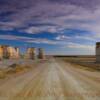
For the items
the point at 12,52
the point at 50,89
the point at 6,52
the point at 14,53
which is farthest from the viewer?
the point at 14,53

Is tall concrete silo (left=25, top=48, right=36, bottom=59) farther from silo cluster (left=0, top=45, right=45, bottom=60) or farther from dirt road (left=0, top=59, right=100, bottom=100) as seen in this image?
dirt road (left=0, top=59, right=100, bottom=100)

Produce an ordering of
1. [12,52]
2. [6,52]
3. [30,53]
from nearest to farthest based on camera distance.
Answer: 1. [6,52]
2. [12,52]
3. [30,53]

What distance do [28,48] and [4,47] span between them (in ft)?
64.1

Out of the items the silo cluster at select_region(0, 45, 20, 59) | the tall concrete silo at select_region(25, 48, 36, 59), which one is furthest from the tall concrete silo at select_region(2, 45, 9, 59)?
the tall concrete silo at select_region(25, 48, 36, 59)

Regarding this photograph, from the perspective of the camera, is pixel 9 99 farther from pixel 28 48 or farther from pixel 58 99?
pixel 28 48

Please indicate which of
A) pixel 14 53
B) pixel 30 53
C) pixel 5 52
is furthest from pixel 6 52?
pixel 30 53

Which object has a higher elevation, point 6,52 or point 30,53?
point 6,52

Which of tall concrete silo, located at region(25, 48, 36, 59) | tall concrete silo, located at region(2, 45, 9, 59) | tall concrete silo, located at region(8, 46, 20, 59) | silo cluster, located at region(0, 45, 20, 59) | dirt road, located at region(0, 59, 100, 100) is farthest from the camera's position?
tall concrete silo, located at region(25, 48, 36, 59)

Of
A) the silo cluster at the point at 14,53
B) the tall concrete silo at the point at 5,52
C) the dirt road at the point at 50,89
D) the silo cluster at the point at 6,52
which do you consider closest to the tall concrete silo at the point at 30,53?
the silo cluster at the point at 14,53

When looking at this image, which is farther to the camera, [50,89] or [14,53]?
[14,53]

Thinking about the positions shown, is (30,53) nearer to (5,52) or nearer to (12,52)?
(12,52)

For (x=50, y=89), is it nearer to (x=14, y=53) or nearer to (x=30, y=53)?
(x=30, y=53)

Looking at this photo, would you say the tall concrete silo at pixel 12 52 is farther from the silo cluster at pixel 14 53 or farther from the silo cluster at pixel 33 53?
the silo cluster at pixel 33 53

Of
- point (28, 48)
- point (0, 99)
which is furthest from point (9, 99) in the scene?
point (28, 48)
